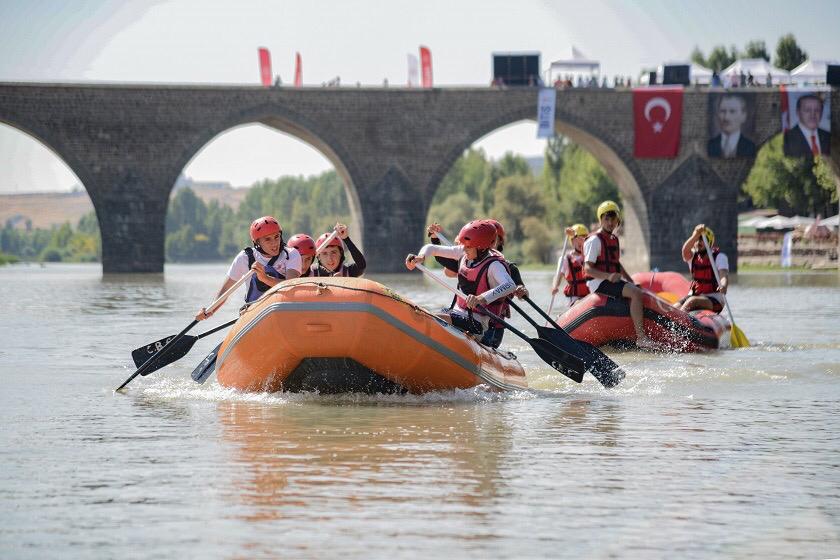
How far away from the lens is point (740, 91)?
152 feet

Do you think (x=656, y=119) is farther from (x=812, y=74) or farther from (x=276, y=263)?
(x=276, y=263)

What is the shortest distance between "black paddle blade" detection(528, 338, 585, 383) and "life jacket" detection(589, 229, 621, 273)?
2868mm

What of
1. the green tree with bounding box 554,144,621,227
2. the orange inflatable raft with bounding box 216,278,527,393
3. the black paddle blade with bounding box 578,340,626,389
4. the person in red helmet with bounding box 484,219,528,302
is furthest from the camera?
the green tree with bounding box 554,144,621,227

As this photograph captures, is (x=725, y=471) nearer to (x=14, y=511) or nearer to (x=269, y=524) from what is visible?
(x=269, y=524)

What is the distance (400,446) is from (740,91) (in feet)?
134

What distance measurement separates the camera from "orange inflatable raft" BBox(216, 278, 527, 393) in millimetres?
9070

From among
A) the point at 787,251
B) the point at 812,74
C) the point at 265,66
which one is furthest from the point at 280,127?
the point at 787,251

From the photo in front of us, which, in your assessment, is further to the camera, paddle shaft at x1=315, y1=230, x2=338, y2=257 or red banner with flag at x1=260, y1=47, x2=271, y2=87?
red banner with flag at x1=260, y1=47, x2=271, y2=87

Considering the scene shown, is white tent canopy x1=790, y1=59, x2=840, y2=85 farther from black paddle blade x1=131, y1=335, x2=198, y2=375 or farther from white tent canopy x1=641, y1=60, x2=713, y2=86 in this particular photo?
black paddle blade x1=131, y1=335, x2=198, y2=375

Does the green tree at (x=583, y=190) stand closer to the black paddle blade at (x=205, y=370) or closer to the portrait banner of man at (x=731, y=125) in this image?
the portrait banner of man at (x=731, y=125)

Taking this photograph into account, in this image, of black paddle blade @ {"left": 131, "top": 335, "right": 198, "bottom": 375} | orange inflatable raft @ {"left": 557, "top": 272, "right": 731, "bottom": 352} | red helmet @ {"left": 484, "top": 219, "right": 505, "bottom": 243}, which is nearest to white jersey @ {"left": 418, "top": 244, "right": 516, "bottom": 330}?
red helmet @ {"left": 484, "top": 219, "right": 505, "bottom": 243}

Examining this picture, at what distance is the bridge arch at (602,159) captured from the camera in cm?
4594

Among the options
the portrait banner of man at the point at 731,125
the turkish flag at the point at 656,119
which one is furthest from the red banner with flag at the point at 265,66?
the portrait banner of man at the point at 731,125

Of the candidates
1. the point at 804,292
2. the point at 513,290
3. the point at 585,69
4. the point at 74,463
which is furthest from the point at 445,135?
the point at 74,463
